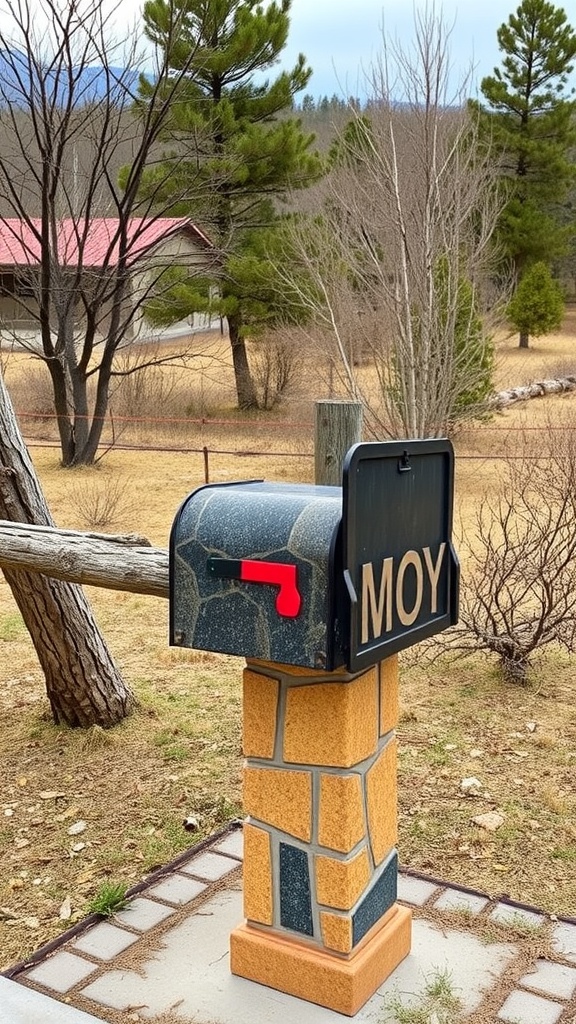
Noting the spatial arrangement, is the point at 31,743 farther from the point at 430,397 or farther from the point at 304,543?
the point at 430,397

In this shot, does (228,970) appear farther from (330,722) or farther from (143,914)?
(330,722)

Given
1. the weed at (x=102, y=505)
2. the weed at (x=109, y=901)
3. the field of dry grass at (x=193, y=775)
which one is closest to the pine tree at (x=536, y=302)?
the weed at (x=102, y=505)

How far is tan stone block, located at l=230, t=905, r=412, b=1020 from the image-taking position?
2301 millimetres

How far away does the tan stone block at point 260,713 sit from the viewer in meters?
2.31

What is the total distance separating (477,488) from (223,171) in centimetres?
933

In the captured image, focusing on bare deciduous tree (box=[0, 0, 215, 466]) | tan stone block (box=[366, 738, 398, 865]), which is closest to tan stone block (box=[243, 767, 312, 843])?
tan stone block (box=[366, 738, 398, 865])

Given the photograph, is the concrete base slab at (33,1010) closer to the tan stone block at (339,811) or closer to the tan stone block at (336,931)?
the tan stone block at (336,931)

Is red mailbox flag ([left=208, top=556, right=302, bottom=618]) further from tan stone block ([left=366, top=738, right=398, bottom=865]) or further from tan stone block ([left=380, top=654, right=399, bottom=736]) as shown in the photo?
tan stone block ([left=366, top=738, right=398, bottom=865])

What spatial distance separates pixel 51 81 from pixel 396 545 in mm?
12815

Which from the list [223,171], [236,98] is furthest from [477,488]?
[236,98]

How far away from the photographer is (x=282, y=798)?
2332 mm

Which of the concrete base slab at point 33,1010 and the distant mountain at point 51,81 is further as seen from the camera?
the distant mountain at point 51,81

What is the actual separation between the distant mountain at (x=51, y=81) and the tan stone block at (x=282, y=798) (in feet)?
38.9

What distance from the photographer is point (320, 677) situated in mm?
2217
